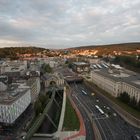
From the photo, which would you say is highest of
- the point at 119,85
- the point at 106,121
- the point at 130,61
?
the point at 130,61

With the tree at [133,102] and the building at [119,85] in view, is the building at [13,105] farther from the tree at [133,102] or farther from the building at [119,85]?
the tree at [133,102]

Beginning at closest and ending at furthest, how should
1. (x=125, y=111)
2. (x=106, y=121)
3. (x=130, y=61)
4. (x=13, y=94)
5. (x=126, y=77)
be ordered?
(x=106, y=121)
(x=125, y=111)
(x=13, y=94)
(x=126, y=77)
(x=130, y=61)

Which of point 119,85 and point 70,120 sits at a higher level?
point 119,85

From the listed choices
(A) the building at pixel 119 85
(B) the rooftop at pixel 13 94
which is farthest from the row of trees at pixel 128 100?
(B) the rooftop at pixel 13 94

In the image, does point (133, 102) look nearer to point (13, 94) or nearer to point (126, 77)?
point (126, 77)

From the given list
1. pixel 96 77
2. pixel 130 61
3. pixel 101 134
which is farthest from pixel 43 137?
pixel 130 61

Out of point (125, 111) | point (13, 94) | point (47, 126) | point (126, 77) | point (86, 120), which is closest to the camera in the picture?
point (47, 126)

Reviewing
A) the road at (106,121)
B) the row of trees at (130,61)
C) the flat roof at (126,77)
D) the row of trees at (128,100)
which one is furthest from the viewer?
the row of trees at (130,61)

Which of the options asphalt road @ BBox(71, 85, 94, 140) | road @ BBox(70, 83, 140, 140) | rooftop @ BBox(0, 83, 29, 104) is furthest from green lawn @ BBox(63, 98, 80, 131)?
rooftop @ BBox(0, 83, 29, 104)

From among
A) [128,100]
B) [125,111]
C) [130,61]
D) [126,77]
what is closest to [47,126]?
[125,111]
